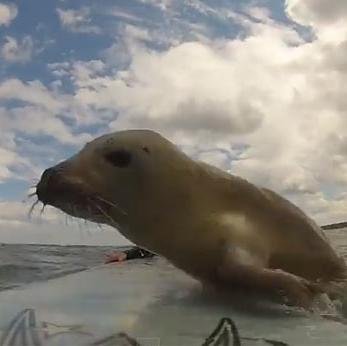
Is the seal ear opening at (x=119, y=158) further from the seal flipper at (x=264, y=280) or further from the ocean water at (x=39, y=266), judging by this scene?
the ocean water at (x=39, y=266)

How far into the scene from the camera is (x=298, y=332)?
2.30m

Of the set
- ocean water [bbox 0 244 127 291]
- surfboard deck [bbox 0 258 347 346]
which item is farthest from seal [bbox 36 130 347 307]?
ocean water [bbox 0 244 127 291]

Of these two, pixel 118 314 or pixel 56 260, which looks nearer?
pixel 118 314

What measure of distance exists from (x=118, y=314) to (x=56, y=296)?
656mm

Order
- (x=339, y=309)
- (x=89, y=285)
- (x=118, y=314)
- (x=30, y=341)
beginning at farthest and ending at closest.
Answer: (x=89, y=285) → (x=339, y=309) → (x=118, y=314) → (x=30, y=341)

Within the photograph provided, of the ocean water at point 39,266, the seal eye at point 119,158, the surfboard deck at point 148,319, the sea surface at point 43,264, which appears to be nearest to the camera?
the surfboard deck at point 148,319

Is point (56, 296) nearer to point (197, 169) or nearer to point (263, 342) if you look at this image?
point (197, 169)

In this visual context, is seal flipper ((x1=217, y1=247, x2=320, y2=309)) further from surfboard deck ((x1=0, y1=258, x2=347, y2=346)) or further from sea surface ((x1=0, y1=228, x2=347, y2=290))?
sea surface ((x1=0, y1=228, x2=347, y2=290))

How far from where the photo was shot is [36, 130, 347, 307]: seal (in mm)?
3021

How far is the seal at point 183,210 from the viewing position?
302 centimetres

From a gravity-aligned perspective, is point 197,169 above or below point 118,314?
above

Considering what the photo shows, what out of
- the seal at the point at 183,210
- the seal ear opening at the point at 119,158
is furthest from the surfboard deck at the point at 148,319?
the seal ear opening at the point at 119,158

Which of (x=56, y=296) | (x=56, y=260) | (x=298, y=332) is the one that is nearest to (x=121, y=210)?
(x=56, y=296)

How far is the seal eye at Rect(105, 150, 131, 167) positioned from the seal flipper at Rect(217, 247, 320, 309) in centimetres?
65
